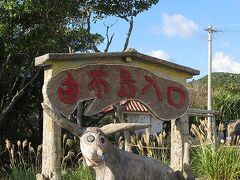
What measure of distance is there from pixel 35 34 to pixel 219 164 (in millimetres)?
6013

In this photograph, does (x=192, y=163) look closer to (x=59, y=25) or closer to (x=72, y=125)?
(x=72, y=125)

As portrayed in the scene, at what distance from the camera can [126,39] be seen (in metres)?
12.3

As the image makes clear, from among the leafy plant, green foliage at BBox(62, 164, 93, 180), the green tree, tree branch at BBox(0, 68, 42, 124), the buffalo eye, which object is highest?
the green tree

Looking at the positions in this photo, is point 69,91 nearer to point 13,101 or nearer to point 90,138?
Answer: point 90,138

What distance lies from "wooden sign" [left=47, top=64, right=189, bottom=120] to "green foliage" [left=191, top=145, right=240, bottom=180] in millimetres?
1898

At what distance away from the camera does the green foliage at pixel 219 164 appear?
27.2 feet

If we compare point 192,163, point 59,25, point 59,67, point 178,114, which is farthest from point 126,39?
point 59,67

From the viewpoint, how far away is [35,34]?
1215cm

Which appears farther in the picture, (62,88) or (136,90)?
(136,90)

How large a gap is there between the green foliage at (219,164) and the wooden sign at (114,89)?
1898mm

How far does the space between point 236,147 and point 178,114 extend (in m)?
2.35

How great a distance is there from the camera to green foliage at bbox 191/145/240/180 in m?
8.30

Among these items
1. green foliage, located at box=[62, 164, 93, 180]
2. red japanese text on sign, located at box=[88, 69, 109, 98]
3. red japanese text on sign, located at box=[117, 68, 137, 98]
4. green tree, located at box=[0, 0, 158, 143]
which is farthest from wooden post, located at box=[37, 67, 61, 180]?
green tree, located at box=[0, 0, 158, 143]

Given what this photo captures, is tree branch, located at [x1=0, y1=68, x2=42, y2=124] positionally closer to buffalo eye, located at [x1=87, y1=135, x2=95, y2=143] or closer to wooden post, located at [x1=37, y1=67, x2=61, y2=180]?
wooden post, located at [x1=37, y1=67, x2=61, y2=180]
